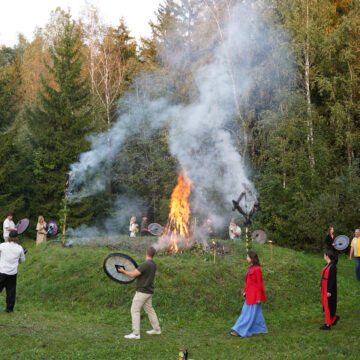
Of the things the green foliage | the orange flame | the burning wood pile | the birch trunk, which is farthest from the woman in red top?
the green foliage

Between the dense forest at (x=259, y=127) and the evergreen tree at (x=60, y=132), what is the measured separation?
0.07 m

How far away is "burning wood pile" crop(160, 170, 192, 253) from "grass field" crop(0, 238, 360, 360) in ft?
2.89

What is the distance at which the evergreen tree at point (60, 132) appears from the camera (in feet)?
91.2

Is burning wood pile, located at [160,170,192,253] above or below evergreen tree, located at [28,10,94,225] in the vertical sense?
below

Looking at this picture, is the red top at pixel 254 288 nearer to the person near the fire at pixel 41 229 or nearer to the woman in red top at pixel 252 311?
the woman in red top at pixel 252 311

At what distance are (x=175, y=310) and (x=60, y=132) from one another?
20.8 metres

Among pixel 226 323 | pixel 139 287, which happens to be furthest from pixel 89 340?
pixel 226 323

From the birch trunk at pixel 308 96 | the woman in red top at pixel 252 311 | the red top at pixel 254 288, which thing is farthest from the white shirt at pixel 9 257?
the birch trunk at pixel 308 96

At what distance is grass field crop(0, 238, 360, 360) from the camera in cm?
726

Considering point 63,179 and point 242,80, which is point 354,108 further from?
point 63,179

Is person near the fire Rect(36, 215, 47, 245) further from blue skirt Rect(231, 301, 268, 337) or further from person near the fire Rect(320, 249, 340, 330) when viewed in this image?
person near the fire Rect(320, 249, 340, 330)

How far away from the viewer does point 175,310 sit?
34.1 feet

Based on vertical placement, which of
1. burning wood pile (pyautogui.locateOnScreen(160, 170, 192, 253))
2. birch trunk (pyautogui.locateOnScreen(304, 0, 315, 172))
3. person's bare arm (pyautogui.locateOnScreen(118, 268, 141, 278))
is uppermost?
birch trunk (pyautogui.locateOnScreen(304, 0, 315, 172))

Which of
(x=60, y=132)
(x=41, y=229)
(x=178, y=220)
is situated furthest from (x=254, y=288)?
(x=60, y=132)
